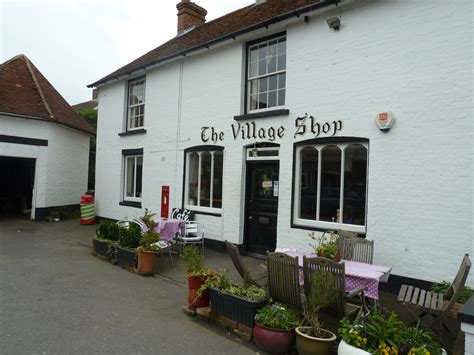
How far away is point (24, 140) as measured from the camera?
47.0 feet

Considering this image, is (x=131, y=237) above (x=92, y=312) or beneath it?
above

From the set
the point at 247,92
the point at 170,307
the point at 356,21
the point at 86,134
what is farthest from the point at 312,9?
the point at 86,134

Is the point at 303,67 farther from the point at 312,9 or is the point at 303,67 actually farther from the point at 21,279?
the point at 21,279

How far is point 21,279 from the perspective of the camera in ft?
22.4

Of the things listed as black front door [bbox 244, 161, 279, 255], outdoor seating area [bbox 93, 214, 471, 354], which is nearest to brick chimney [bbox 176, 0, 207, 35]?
black front door [bbox 244, 161, 279, 255]

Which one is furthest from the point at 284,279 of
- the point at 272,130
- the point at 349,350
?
the point at 272,130

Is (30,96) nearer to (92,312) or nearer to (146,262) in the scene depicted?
(146,262)

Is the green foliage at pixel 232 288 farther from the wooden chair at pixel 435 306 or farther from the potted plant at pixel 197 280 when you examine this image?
the wooden chair at pixel 435 306

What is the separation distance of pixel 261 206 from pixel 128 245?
10.7 feet

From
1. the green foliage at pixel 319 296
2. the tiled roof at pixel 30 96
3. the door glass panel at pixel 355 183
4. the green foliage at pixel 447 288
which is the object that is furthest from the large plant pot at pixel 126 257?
the tiled roof at pixel 30 96

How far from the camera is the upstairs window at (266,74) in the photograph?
347 inches

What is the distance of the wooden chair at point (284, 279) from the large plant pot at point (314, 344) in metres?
0.57

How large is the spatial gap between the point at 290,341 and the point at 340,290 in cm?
83

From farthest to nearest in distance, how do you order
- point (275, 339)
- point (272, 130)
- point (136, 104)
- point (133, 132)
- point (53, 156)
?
point (53, 156) < point (136, 104) < point (133, 132) < point (272, 130) < point (275, 339)
